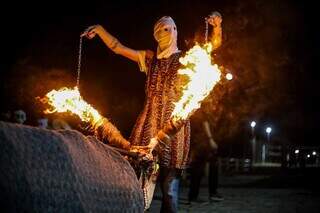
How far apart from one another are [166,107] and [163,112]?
0.06 metres

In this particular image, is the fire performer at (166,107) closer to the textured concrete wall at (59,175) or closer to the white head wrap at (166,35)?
the white head wrap at (166,35)

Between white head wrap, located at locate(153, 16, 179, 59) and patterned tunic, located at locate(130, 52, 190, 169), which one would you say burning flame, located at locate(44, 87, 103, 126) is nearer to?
patterned tunic, located at locate(130, 52, 190, 169)

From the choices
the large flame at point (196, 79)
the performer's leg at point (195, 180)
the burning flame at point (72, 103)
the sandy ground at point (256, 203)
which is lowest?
the sandy ground at point (256, 203)

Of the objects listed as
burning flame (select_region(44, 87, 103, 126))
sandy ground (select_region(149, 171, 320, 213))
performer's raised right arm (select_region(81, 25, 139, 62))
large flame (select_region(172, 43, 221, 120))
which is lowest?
sandy ground (select_region(149, 171, 320, 213))

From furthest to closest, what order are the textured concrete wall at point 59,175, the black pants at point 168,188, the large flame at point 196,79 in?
the black pants at point 168,188, the large flame at point 196,79, the textured concrete wall at point 59,175

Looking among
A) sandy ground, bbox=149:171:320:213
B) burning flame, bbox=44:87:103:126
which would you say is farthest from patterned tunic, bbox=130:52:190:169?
sandy ground, bbox=149:171:320:213

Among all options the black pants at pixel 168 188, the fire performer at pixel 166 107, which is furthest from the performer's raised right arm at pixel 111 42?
the black pants at pixel 168 188

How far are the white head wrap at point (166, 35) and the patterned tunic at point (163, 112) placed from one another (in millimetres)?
63

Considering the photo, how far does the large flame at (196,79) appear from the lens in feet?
16.5

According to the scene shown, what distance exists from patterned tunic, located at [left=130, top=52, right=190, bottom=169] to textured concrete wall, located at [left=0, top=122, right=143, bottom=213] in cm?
158

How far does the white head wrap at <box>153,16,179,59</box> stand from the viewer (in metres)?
5.38

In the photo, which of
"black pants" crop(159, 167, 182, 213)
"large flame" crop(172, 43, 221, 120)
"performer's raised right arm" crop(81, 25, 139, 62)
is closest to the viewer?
"large flame" crop(172, 43, 221, 120)

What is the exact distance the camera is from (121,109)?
16.0m

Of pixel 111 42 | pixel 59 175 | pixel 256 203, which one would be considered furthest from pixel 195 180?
pixel 59 175
